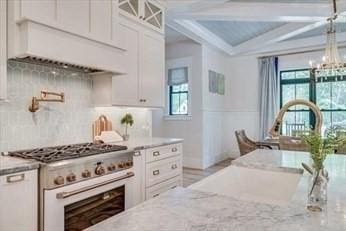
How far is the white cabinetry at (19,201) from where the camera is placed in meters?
1.61

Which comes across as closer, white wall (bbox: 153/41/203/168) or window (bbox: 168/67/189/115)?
white wall (bbox: 153/41/203/168)

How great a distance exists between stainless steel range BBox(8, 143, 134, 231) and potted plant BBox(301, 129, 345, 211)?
158 cm

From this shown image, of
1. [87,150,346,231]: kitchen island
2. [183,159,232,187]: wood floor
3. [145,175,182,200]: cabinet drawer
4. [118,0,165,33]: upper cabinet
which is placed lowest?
[183,159,232,187]: wood floor

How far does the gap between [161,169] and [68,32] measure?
171 cm

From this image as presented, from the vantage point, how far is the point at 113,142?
9.77ft

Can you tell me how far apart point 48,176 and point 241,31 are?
5084 mm

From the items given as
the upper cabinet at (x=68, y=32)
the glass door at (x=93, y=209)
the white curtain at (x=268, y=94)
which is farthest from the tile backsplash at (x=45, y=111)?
the white curtain at (x=268, y=94)

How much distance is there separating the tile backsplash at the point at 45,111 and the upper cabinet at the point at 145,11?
0.87 metres

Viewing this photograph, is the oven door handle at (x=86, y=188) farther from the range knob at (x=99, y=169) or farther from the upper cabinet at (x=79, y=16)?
the upper cabinet at (x=79, y=16)

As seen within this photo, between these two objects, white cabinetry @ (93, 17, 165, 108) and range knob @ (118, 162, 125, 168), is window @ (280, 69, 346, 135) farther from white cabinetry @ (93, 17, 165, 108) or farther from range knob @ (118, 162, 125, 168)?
range knob @ (118, 162, 125, 168)

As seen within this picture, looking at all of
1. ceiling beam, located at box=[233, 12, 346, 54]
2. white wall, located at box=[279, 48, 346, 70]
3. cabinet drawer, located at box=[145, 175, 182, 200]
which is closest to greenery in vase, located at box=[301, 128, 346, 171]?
cabinet drawer, located at box=[145, 175, 182, 200]

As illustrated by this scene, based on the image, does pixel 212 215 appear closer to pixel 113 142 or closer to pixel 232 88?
pixel 113 142

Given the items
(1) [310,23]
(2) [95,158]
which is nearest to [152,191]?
(2) [95,158]

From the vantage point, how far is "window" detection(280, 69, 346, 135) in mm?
6215
